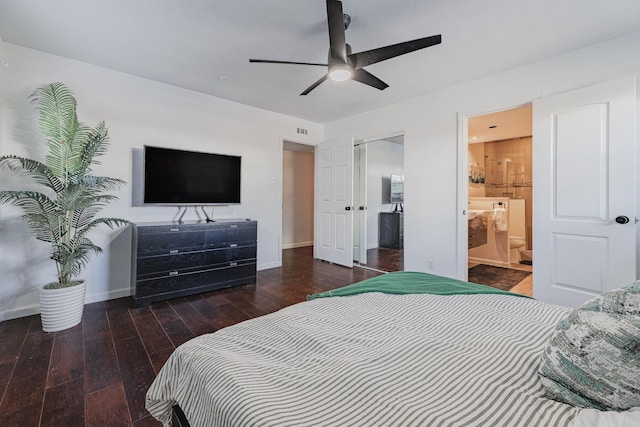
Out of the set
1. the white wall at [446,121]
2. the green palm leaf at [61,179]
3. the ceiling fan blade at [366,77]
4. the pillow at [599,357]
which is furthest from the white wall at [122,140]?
the pillow at [599,357]

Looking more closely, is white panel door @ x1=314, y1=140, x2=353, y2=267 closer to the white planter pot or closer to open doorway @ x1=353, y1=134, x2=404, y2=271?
open doorway @ x1=353, y1=134, x2=404, y2=271

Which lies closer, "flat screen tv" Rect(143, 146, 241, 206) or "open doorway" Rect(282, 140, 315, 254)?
"flat screen tv" Rect(143, 146, 241, 206)

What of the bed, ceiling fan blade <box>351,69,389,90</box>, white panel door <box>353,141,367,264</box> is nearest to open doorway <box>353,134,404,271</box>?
white panel door <box>353,141,367,264</box>

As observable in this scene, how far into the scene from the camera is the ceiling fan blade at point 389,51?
5.98ft

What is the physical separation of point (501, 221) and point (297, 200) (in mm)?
4059

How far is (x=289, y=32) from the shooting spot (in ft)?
7.45

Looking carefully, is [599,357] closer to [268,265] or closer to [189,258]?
[189,258]

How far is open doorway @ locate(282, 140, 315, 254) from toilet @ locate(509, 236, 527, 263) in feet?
13.1

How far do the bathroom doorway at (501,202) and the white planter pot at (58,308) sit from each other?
173 inches

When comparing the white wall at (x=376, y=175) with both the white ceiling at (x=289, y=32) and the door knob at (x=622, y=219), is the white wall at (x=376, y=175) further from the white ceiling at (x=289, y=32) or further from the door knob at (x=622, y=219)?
the door knob at (x=622, y=219)

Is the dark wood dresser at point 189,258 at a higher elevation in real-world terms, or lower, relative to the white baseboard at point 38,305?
higher

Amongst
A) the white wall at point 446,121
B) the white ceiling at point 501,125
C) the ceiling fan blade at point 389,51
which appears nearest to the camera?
the ceiling fan blade at point 389,51

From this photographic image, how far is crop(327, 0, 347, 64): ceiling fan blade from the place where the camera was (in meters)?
1.69

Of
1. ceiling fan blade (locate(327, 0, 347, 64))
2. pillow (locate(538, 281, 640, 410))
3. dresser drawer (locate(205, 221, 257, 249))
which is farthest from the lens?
dresser drawer (locate(205, 221, 257, 249))
